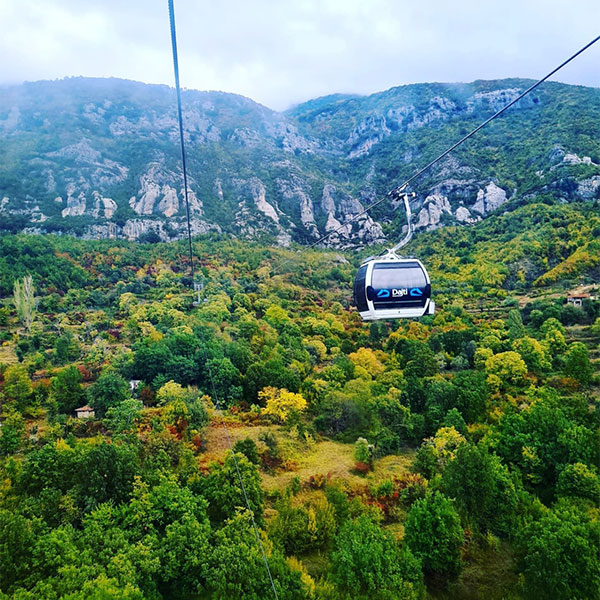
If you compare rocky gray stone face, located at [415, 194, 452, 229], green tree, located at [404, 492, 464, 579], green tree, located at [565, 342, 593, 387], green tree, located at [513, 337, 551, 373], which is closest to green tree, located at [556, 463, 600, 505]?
green tree, located at [404, 492, 464, 579]

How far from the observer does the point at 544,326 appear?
3744cm

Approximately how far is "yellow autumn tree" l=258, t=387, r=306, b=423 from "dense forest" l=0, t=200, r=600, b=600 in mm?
149

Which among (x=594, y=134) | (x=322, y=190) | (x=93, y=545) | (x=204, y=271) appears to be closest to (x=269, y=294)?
(x=204, y=271)

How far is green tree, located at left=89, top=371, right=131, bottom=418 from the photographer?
87.1 ft

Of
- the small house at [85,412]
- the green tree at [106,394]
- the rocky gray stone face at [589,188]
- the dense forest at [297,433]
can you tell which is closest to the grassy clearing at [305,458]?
the dense forest at [297,433]

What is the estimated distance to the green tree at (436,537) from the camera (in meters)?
15.7

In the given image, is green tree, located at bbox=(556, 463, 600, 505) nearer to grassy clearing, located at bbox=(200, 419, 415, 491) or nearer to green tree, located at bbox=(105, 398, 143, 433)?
grassy clearing, located at bbox=(200, 419, 415, 491)

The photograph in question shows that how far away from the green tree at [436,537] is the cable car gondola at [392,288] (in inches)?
351

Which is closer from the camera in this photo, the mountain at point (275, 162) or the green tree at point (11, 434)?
the green tree at point (11, 434)

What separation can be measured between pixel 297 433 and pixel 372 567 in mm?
13798

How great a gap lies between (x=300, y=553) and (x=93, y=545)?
7.71 meters

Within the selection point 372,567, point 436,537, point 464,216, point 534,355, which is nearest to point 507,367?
point 534,355

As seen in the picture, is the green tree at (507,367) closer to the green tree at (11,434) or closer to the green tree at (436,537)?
the green tree at (436,537)

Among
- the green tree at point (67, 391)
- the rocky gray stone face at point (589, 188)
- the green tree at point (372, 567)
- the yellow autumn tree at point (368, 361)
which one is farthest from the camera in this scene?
the rocky gray stone face at point (589, 188)
